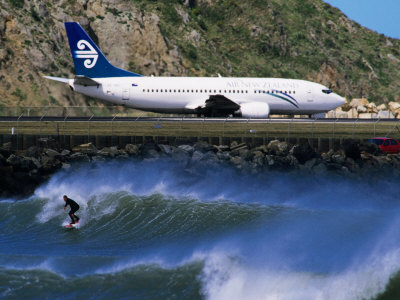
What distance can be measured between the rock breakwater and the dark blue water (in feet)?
4.52

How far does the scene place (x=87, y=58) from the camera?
4869 centimetres

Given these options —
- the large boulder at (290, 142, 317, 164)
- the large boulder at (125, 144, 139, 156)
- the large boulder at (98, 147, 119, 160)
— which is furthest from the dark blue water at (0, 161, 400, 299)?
the large boulder at (125, 144, 139, 156)

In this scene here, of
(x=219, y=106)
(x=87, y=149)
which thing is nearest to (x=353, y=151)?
(x=219, y=106)

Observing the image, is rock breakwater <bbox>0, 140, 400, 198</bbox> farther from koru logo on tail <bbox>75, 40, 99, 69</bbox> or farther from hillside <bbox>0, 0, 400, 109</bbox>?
hillside <bbox>0, 0, 400, 109</bbox>

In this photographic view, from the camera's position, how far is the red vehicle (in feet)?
121

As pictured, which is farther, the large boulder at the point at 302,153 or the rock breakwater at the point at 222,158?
the large boulder at the point at 302,153

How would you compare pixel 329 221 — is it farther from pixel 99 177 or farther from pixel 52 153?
pixel 52 153

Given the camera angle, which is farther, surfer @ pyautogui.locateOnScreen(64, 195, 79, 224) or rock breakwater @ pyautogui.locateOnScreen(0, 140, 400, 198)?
rock breakwater @ pyautogui.locateOnScreen(0, 140, 400, 198)

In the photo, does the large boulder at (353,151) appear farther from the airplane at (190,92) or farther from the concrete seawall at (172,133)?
the airplane at (190,92)

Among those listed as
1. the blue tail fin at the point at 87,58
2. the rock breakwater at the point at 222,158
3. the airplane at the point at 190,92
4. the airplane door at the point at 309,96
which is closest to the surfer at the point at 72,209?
the rock breakwater at the point at 222,158

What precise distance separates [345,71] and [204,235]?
3214 inches

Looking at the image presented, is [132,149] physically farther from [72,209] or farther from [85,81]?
[85,81]

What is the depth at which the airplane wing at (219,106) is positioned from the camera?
46469 millimetres

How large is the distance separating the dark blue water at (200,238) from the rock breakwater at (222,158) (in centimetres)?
138
